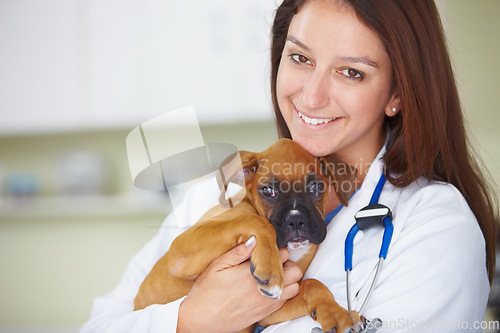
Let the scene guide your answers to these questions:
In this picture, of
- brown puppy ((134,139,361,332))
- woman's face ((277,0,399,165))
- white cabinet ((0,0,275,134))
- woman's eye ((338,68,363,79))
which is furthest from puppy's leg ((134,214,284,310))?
white cabinet ((0,0,275,134))

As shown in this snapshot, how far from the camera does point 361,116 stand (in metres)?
0.95

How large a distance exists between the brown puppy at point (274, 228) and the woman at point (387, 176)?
0.09 ft

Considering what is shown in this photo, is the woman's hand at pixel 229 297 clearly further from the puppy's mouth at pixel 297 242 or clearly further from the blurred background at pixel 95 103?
the blurred background at pixel 95 103

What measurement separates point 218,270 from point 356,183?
1.24ft

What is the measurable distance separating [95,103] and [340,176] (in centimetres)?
183

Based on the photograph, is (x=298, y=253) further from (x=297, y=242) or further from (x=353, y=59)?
(x=353, y=59)

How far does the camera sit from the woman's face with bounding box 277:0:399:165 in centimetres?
85

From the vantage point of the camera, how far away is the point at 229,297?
2.76 ft

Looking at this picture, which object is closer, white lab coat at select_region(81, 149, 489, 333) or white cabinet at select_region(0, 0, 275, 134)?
white lab coat at select_region(81, 149, 489, 333)

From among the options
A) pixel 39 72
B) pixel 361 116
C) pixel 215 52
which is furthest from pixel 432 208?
pixel 39 72

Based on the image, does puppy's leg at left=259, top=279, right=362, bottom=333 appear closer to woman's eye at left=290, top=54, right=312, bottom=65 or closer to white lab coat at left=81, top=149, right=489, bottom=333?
white lab coat at left=81, top=149, right=489, bottom=333

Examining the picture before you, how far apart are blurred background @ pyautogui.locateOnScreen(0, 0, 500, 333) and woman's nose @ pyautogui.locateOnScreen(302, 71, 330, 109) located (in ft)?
2.83

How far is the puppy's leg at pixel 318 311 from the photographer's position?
76 cm

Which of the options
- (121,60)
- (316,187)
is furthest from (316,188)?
(121,60)
